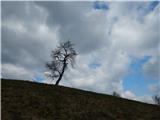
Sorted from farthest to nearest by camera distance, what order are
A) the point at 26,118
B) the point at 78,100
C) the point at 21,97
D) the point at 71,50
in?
the point at 71,50 → the point at 78,100 → the point at 21,97 → the point at 26,118

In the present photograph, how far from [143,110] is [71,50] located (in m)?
28.4

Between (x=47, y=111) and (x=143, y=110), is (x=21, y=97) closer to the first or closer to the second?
(x=47, y=111)

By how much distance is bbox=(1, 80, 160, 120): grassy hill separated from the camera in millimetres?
27550

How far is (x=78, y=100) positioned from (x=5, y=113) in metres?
11.2

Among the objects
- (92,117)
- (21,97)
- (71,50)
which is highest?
(71,50)

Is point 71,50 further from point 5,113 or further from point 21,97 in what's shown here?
point 5,113

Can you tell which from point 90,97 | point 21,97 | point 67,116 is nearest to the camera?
point 67,116

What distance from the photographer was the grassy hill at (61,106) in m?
27.5

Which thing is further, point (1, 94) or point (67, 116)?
point (1, 94)

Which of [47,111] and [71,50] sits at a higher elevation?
[71,50]

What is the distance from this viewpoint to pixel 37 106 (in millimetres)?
29500

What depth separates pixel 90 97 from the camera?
121ft

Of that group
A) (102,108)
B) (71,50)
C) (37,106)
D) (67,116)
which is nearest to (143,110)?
(102,108)

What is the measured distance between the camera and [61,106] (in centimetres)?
3081
